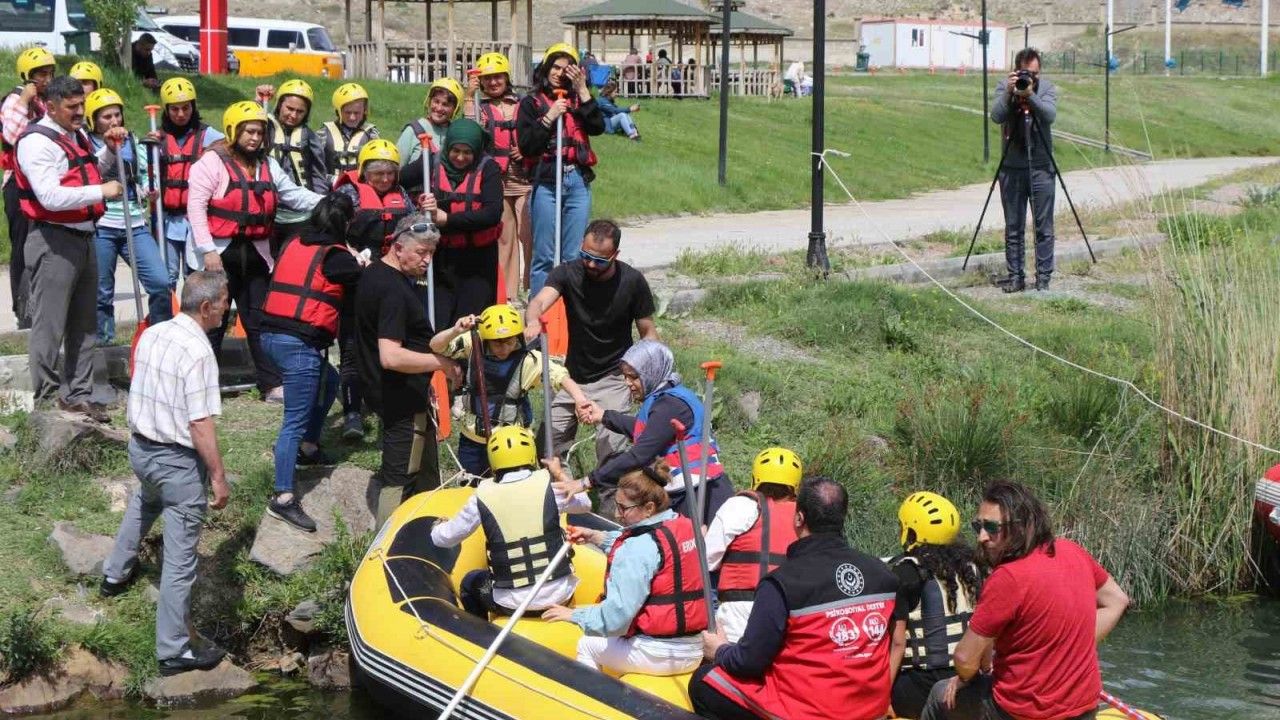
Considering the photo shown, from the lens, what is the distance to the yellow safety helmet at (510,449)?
22.3 feet

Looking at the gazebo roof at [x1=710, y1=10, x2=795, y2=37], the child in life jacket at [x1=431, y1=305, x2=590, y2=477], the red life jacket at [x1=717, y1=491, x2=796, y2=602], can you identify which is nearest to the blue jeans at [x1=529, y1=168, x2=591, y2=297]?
the child in life jacket at [x1=431, y1=305, x2=590, y2=477]

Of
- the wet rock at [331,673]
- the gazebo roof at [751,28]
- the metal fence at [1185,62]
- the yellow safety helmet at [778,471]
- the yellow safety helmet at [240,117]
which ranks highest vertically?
the metal fence at [1185,62]

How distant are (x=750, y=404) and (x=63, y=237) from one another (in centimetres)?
472

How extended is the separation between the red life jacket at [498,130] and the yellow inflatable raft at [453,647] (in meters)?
3.55

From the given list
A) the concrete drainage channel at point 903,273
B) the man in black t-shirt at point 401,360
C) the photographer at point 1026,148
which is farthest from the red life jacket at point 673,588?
the photographer at point 1026,148

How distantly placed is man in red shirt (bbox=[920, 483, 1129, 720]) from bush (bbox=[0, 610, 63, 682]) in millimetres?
4425

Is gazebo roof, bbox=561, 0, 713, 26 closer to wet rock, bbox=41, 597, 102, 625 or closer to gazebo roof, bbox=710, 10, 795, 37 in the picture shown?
gazebo roof, bbox=710, 10, 795, 37

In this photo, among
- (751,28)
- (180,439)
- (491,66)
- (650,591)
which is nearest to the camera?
(650,591)

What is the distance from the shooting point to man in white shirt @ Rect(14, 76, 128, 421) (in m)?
8.72

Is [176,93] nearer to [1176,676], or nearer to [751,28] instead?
[1176,676]

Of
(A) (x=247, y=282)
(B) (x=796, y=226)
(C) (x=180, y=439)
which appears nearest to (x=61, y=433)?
(A) (x=247, y=282)

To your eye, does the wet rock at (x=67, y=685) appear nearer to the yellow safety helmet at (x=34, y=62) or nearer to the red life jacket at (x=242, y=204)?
the red life jacket at (x=242, y=204)

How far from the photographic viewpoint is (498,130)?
11.0 m

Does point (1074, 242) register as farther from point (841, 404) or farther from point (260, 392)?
point (260, 392)
